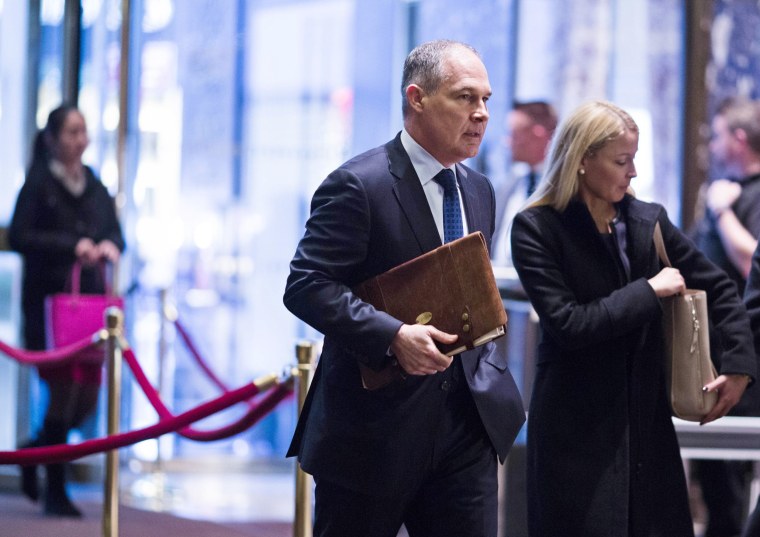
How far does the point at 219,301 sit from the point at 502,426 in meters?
5.62

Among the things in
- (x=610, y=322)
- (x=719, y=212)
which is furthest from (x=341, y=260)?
(x=719, y=212)

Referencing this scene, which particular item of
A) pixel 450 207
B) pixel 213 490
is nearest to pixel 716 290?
pixel 450 207

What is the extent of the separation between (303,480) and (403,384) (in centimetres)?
132

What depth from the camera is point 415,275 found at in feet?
9.82

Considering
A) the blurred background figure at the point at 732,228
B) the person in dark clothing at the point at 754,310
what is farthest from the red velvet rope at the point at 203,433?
the blurred background figure at the point at 732,228

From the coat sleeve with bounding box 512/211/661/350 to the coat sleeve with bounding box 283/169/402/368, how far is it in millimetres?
612

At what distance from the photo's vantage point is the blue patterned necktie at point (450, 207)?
3.19 meters

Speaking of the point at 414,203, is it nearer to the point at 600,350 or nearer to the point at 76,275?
the point at 600,350

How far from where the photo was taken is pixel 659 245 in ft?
11.9

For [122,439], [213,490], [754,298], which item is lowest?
[213,490]

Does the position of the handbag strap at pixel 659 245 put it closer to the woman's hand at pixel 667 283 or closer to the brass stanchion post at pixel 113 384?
the woman's hand at pixel 667 283

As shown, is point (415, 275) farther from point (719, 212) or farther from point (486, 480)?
point (719, 212)

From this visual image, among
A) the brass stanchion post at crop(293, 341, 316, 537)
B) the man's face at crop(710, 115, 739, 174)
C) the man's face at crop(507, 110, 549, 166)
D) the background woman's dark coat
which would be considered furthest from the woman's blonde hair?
the background woman's dark coat

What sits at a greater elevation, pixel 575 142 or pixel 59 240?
pixel 575 142
